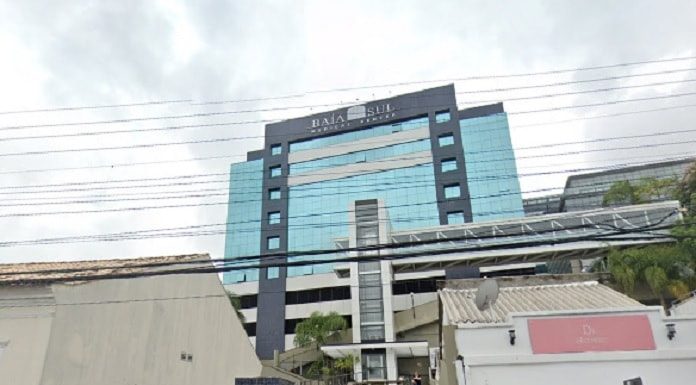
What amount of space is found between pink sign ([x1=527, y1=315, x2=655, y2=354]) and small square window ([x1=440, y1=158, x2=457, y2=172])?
37.0 meters

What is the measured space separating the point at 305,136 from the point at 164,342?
4084cm

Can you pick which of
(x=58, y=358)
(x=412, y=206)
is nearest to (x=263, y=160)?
(x=412, y=206)

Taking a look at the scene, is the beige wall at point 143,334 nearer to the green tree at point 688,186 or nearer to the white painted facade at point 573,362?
the white painted facade at point 573,362

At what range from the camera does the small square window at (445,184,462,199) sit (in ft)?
147

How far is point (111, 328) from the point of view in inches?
473

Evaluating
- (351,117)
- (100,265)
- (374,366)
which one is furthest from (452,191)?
(100,265)

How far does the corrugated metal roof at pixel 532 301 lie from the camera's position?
1007 cm

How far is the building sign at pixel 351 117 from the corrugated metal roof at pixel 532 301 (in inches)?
1502

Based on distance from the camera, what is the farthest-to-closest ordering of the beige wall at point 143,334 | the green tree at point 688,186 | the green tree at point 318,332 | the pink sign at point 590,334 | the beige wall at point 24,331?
the green tree at point 318,332, the green tree at point 688,186, the beige wall at point 143,334, the beige wall at point 24,331, the pink sign at point 590,334

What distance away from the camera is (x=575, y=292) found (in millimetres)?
12227

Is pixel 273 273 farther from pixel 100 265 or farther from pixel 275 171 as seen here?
pixel 100 265

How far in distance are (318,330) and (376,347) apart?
5.18m

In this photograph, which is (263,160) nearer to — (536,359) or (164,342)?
(164,342)

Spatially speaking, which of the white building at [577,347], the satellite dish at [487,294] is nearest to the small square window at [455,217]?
the satellite dish at [487,294]
